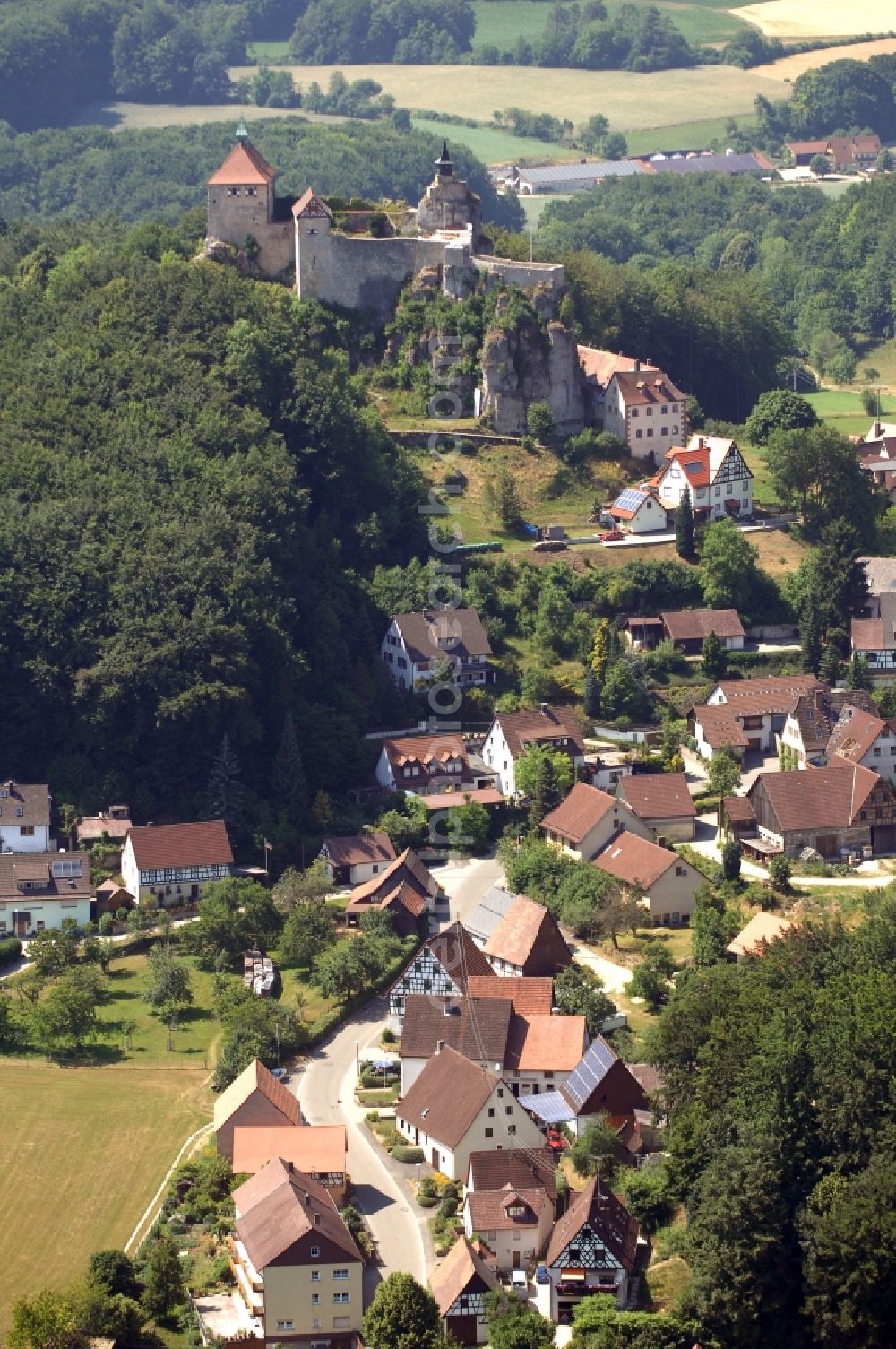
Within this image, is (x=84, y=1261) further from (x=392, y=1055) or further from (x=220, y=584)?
(x=220, y=584)

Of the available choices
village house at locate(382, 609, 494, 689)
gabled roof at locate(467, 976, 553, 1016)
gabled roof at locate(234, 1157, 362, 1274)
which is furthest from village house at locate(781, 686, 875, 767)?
gabled roof at locate(234, 1157, 362, 1274)

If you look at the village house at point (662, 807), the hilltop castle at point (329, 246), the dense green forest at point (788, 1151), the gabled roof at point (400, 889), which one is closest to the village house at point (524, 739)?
the village house at point (662, 807)

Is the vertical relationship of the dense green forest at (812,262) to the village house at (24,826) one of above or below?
below

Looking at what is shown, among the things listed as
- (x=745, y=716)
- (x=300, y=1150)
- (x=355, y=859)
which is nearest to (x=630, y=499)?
(x=745, y=716)

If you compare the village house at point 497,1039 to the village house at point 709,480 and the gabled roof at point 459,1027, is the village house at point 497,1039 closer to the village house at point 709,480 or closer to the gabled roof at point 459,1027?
the gabled roof at point 459,1027

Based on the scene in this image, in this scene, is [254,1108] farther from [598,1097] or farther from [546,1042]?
[598,1097]

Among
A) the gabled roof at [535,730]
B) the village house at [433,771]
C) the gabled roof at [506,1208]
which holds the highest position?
the gabled roof at [506,1208]
